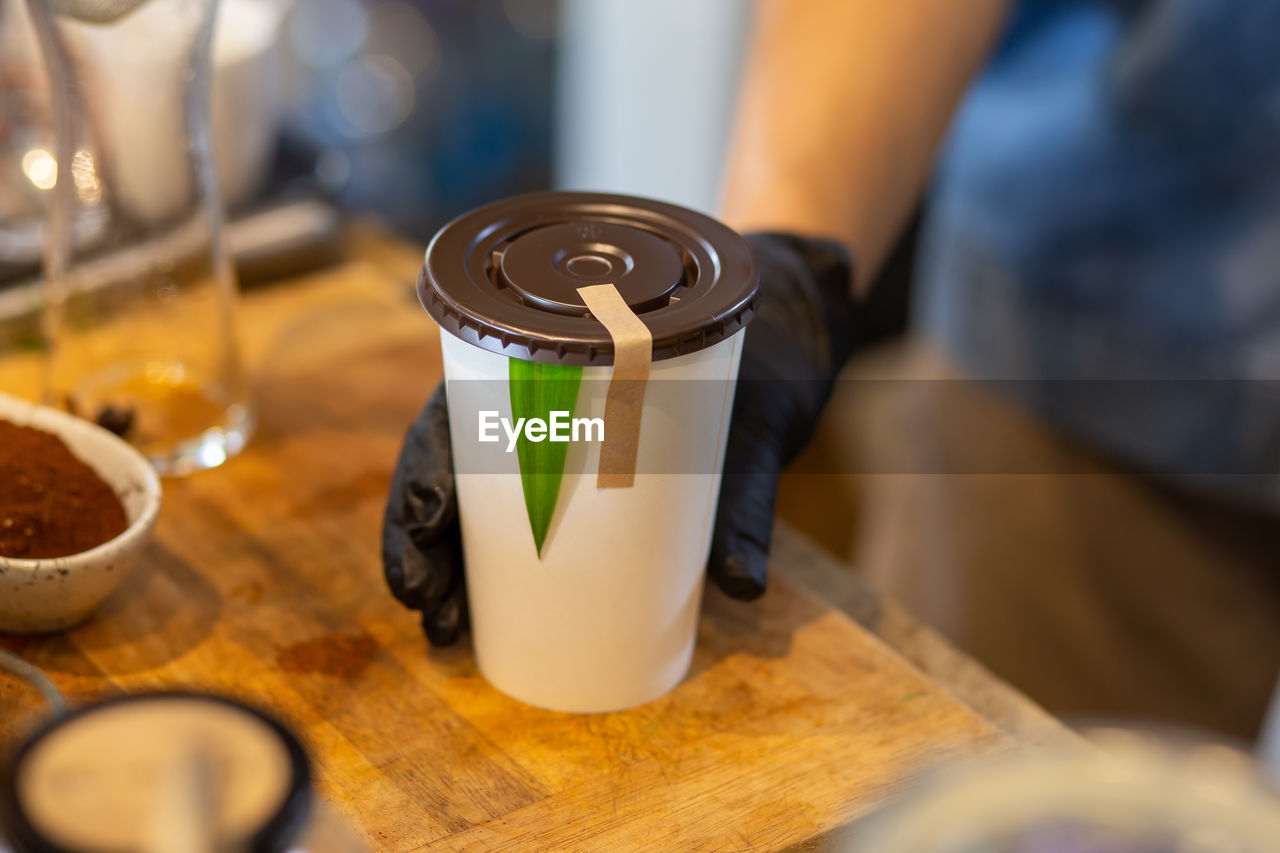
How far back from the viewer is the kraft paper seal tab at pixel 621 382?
0.50m

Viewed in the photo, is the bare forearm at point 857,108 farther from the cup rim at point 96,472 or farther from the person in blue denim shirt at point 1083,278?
the cup rim at point 96,472

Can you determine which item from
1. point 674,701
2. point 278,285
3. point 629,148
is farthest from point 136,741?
point 629,148

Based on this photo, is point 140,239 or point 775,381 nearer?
point 775,381

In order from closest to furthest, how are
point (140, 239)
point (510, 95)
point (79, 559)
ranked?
point (79, 559), point (140, 239), point (510, 95)

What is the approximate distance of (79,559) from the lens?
62 cm

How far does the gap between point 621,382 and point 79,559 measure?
33 centimetres

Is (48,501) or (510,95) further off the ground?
(48,501)

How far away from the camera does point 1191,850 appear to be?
35cm

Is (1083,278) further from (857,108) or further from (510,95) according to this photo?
(510,95)

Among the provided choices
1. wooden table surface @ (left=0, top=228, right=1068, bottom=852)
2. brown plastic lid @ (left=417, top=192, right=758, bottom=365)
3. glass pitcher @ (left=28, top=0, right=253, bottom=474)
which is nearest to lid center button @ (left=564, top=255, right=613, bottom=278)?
brown plastic lid @ (left=417, top=192, right=758, bottom=365)

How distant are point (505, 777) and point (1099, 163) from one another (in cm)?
91

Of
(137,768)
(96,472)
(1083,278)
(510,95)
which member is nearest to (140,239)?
(96,472)

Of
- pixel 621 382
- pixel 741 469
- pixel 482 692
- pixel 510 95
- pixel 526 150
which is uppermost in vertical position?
pixel 621 382

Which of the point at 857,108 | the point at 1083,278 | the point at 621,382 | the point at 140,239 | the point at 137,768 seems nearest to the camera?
the point at 137,768
